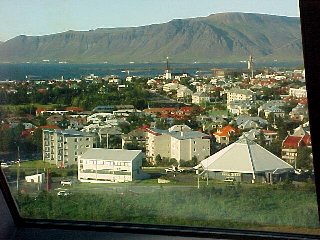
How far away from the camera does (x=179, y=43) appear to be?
112 inches

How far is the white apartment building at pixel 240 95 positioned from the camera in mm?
2715

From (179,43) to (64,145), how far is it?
870 millimetres

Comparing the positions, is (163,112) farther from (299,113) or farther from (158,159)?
(299,113)

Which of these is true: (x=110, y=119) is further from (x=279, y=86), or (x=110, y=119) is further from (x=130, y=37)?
(x=279, y=86)

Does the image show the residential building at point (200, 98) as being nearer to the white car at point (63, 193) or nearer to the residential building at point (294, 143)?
the residential building at point (294, 143)

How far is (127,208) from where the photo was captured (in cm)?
321

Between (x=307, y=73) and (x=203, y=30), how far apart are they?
0.58 m

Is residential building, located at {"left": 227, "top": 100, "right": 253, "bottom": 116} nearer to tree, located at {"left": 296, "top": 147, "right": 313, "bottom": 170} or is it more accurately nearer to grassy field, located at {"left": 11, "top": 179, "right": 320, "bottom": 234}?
A: tree, located at {"left": 296, "top": 147, "right": 313, "bottom": 170}

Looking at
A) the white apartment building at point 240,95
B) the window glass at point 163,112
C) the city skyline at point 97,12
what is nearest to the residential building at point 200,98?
the window glass at point 163,112

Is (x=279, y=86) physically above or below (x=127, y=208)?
above

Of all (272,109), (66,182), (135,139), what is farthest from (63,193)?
(272,109)

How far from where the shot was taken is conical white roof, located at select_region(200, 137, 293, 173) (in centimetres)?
281

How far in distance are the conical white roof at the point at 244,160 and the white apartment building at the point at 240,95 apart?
0.22 meters

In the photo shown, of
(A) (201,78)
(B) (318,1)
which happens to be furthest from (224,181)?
(B) (318,1)
